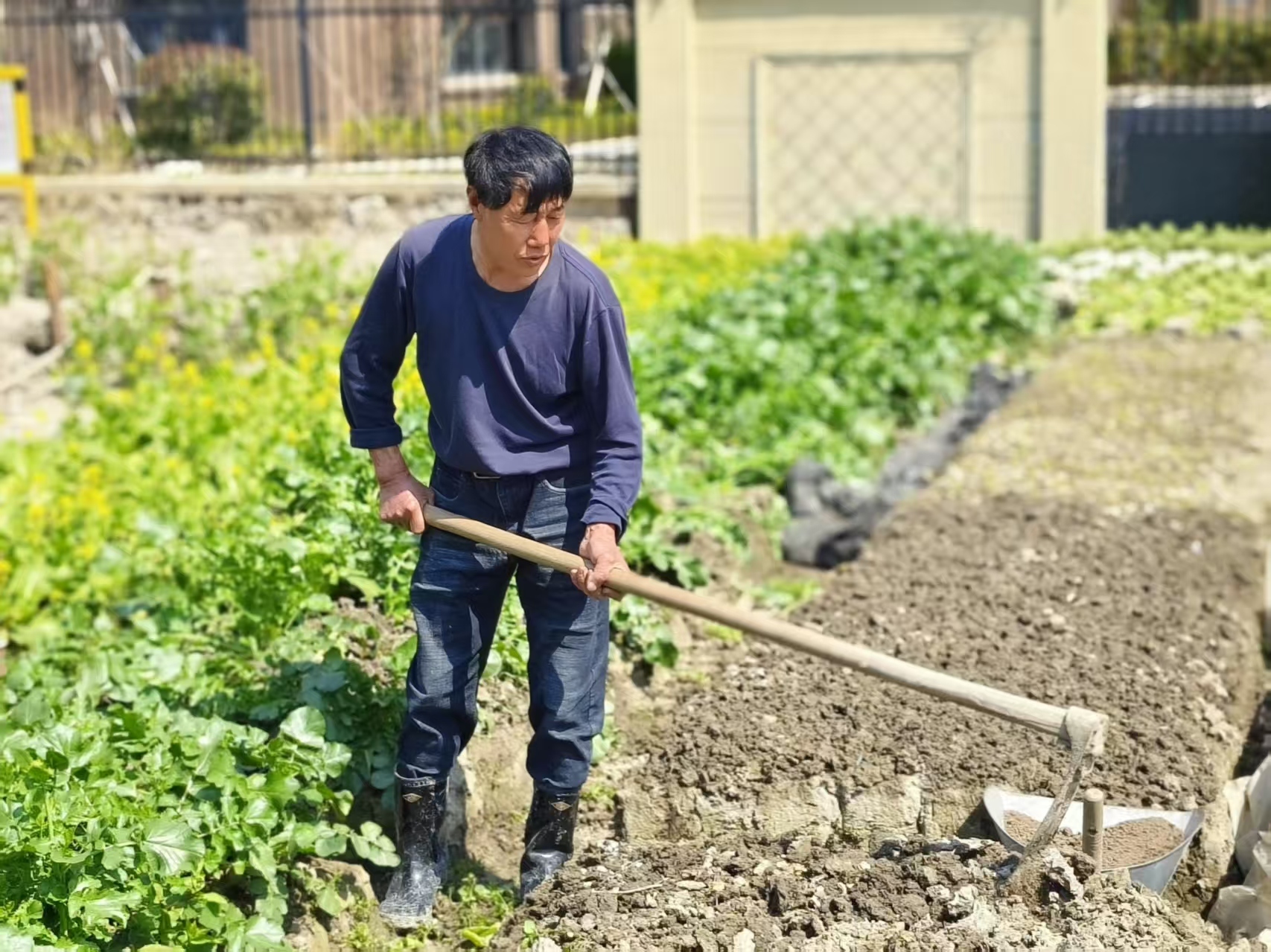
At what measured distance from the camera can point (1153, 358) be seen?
10094 millimetres

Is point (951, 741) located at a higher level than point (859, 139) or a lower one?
lower

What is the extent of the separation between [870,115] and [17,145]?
264 inches

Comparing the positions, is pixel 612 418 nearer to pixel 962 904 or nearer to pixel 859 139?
pixel 962 904

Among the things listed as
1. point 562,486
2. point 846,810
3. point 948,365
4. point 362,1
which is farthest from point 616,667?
point 362,1

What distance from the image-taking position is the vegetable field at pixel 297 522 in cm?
373

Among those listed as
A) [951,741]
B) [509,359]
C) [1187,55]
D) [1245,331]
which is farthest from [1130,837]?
[1187,55]

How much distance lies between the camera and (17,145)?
13.7m

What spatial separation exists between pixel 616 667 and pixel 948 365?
5121mm

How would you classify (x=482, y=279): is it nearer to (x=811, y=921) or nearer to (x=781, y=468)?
(x=811, y=921)

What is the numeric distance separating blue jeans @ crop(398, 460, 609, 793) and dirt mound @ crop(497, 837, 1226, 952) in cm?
33

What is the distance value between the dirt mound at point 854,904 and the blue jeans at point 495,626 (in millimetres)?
328

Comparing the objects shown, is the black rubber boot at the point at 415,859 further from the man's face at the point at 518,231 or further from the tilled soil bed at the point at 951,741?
the man's face at the point at 518,231

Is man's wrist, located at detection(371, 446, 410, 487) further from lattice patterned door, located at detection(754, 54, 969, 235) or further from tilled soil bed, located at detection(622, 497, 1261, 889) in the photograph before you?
lattice patterned door, located at detection(754, 54, 969, 235)

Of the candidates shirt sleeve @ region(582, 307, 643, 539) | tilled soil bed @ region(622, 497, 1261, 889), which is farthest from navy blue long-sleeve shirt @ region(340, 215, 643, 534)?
tilled soil bed @ region(622, 497, 1261, 889)
